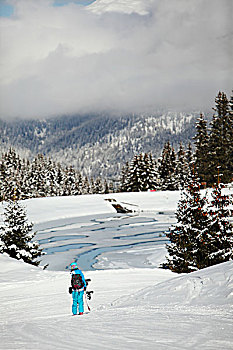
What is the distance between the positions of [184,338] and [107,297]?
17.3 feet

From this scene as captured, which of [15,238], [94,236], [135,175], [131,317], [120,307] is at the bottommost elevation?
[94,236]

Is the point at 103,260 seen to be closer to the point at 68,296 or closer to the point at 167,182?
the point at 68,296

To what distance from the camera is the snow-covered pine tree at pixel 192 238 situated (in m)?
14.4

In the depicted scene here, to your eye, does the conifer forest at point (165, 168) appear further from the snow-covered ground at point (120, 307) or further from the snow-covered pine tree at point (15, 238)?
the snow-covered ground at point (120, 307)

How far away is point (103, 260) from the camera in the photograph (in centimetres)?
2022

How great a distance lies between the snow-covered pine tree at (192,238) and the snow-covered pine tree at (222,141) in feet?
121

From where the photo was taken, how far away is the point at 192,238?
14.7 meters

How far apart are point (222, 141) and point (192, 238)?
41.0 meters

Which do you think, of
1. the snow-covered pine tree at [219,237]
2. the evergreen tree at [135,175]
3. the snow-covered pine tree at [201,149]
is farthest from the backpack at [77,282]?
the evergreen tree at [135,175]

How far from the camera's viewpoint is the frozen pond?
21.5 m

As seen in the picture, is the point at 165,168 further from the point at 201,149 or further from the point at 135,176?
the point at 201,149

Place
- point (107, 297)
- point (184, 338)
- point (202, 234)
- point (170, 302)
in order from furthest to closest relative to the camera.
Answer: point (202, 234) < point (107, 297) < point (170, 302) < point (184, 338)

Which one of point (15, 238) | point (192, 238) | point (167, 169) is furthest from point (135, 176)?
point (192, 238)

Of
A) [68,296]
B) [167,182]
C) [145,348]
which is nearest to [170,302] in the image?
[145,348]
